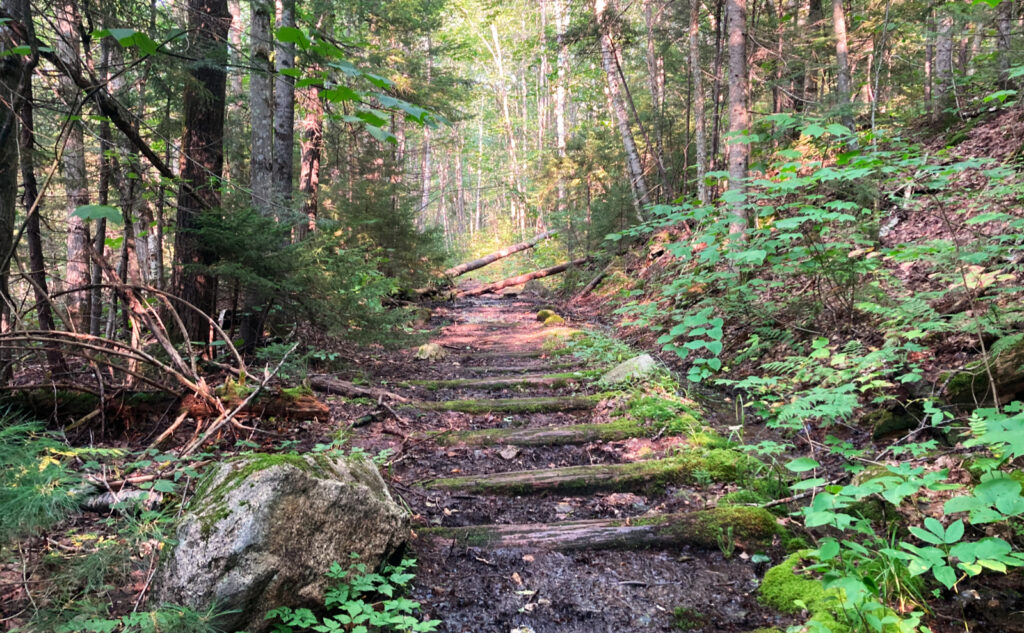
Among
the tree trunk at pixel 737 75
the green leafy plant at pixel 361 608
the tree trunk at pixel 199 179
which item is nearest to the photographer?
the green leafy plant at pixel 361 608

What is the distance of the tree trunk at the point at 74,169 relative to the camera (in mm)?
3559

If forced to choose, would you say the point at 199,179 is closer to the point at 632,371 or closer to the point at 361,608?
the point at 361,608

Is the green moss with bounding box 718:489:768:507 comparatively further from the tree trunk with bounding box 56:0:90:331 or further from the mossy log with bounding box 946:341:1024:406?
the tree trunk with bounding box 56:0:90:331

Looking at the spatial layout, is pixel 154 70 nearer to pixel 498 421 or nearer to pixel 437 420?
pixel 437 420

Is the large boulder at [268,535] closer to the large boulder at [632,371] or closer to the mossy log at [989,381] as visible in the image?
the large boulder at [632,371]

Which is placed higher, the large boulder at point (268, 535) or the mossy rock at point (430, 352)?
the mossy rock at point (430, 352)

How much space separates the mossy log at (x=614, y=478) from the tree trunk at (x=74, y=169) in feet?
10.7

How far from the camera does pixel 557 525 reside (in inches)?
133

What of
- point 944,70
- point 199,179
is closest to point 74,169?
point 199,179

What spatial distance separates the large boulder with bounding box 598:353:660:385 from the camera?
5.76 meters

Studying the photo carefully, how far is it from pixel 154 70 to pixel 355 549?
4344 mm

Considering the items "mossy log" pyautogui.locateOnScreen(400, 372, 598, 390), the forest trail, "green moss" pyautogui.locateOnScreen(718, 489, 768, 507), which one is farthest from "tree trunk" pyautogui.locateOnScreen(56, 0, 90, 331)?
"green moss" pyautogui.locateOnScreen(718, 489, 768, 507)

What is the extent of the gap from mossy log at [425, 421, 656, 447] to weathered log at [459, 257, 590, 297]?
34.1 ft

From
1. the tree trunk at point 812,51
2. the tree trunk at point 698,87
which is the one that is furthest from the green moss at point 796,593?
the tree trunk at point 812,51
